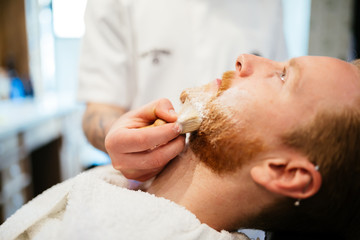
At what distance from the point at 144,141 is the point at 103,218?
0.67 feet

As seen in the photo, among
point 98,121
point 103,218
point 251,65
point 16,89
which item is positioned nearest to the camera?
point 103,218

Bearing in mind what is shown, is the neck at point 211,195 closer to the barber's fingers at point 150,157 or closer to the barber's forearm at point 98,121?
the barber's fingers at point 150,157

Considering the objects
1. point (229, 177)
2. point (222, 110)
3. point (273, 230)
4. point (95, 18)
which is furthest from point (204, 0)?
point (273, 230)

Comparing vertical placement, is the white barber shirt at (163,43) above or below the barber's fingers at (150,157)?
above

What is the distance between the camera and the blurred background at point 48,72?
2129mm

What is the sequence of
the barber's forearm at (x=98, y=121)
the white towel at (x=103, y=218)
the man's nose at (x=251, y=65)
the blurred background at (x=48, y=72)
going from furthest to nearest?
the blurred background at (x=48, y=72) → the barber's forearm at (x=98, y=121) → the man's nose at (x=251, y=65) → the white towel at (x=103, y=218)

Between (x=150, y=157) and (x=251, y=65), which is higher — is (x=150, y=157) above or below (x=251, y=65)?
below

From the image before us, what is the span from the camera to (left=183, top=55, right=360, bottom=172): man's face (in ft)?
2.30

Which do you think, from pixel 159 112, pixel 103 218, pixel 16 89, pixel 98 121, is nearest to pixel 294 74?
pixel 159 112

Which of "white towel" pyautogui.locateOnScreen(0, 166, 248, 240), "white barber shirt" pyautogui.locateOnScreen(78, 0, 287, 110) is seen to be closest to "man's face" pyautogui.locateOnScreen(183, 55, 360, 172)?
"white towel" pyautogui.locateOnScreen(0, 166, 248, 240)

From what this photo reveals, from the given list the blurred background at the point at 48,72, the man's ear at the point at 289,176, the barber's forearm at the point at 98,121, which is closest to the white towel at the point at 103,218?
the man's ear at the point at 289,176

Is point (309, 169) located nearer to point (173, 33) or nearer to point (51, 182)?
point (173, 33)

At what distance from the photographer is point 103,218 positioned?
0.69 m

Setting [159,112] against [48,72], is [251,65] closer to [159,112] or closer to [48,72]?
[159,112]
